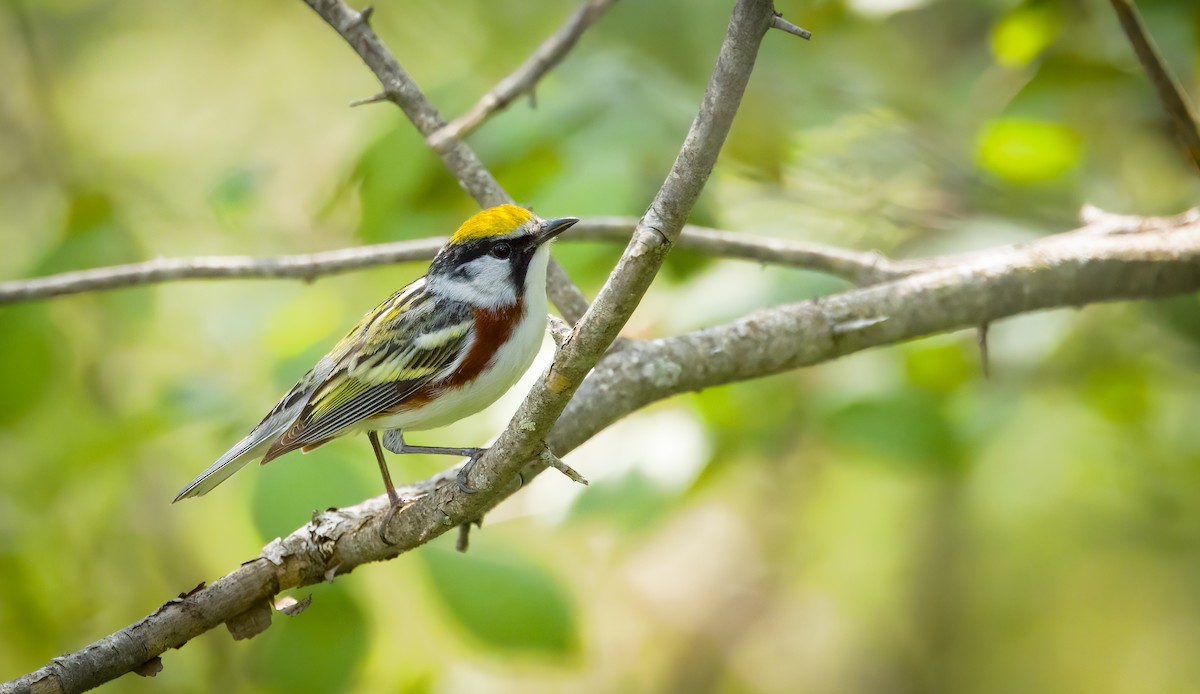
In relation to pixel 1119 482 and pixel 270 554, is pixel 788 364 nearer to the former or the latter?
pixel 270 554

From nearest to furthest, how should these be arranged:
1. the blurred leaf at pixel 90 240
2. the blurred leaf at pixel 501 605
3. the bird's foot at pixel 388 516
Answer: the bird's foot at pixel 388 516 < the blurred leaf at pixel 501 605 < the blurred leaf at pixel 90 240

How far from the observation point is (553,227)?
3.26m

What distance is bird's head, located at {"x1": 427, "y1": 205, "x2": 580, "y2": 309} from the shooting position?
3.36 metres

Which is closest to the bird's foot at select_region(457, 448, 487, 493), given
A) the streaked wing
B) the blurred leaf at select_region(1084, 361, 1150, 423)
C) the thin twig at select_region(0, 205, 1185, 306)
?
the streaked wing

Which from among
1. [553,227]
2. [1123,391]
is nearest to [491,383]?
[553,227]

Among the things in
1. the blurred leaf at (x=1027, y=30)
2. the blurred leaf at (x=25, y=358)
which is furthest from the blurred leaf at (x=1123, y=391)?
the blurred leaf at (x=25, y=358)

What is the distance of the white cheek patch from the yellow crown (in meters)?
0.13

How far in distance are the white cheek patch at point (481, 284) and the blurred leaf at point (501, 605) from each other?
2.98 feet

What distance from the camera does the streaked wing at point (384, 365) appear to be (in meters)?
3.17

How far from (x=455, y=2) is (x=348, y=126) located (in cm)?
250

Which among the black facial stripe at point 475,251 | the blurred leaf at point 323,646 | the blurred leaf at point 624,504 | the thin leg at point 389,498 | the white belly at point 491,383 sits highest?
the black facial stripe at point 475,251

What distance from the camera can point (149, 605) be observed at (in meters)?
5.39

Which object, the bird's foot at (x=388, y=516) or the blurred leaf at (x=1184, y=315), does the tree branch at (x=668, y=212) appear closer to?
the bird's foot at (x=388, y=516)

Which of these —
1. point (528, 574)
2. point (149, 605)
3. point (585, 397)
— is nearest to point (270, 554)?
point (528, 574)
